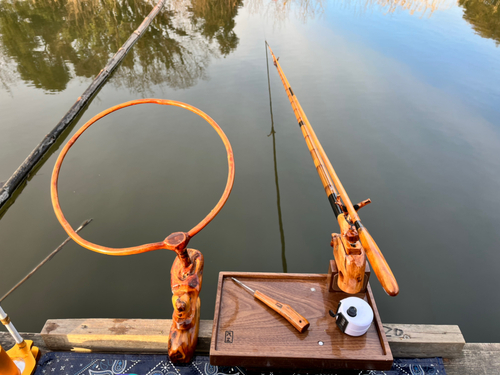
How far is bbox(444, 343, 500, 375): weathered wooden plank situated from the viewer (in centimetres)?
177

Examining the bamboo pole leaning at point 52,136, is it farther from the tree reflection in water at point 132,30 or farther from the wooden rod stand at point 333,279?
the wooden rod stand at point 333,279

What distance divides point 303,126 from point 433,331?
1.73 metres

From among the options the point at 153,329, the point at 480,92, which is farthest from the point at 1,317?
the point at 480,92

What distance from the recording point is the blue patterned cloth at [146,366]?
5.76 ft

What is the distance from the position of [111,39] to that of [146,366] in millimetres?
9064

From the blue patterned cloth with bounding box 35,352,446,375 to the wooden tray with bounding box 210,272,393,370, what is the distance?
294 millimetres

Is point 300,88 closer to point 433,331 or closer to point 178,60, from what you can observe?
point 178,60

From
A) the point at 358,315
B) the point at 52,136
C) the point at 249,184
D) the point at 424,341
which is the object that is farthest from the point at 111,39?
the point at 424,341

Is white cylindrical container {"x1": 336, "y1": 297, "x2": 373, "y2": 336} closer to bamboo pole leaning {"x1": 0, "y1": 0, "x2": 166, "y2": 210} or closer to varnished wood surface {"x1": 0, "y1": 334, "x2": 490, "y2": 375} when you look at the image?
varnished wood surface {"x1": 0, "y1": 334, "x2": 490, "y2": 375}

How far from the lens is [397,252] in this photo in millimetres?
3031

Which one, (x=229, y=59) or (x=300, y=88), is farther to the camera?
(x=229, y=59)

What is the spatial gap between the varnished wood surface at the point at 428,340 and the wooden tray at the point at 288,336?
27 cm

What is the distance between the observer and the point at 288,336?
5.16ft

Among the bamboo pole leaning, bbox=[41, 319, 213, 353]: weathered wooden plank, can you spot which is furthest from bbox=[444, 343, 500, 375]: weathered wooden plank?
the bamboo pole leaning
